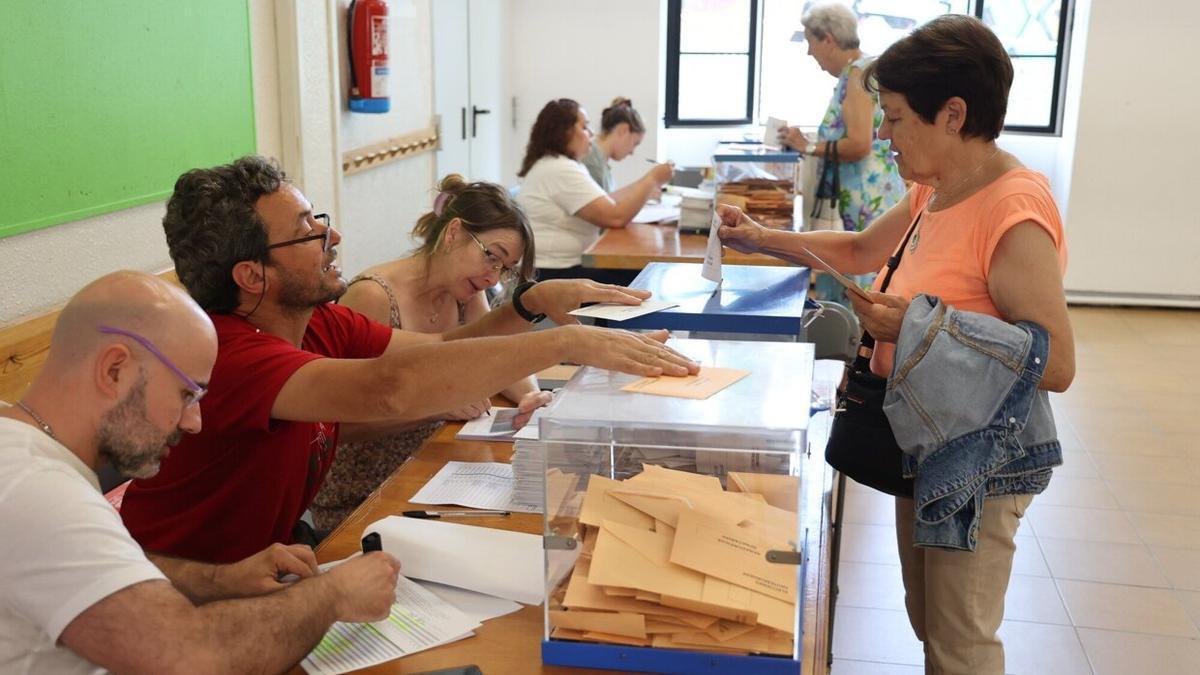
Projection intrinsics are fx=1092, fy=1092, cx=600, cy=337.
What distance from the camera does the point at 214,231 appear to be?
73.2 inches

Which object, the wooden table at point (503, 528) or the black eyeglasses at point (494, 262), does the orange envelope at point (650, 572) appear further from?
the black eyeglasses at point (494, 262)

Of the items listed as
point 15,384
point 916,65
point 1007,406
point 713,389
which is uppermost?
point 916,65

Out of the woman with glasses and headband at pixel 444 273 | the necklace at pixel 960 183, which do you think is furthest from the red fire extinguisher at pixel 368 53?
the necklace at pixel 960 183

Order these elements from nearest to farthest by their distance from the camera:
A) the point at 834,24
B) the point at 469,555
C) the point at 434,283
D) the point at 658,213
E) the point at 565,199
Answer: the point at 469,555 → the point at 434,283 → the point at 834,24 → the point at 565,199 → the point at 658,213

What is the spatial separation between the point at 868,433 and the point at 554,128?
3068mm

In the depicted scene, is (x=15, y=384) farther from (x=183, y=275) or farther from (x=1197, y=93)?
(x=1197, y=93)

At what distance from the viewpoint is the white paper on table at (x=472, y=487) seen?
6.37 ft

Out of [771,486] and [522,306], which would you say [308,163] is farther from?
[771,486]

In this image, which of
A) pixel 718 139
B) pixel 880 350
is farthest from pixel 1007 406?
pixel 718 139

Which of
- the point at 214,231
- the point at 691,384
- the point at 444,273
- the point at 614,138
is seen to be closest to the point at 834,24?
the point at 614,138

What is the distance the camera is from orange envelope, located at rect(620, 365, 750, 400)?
147 centimetres

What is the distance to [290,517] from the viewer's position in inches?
77.5

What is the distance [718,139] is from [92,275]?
→ 626 cm

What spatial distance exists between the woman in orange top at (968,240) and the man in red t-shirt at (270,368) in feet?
1.88
